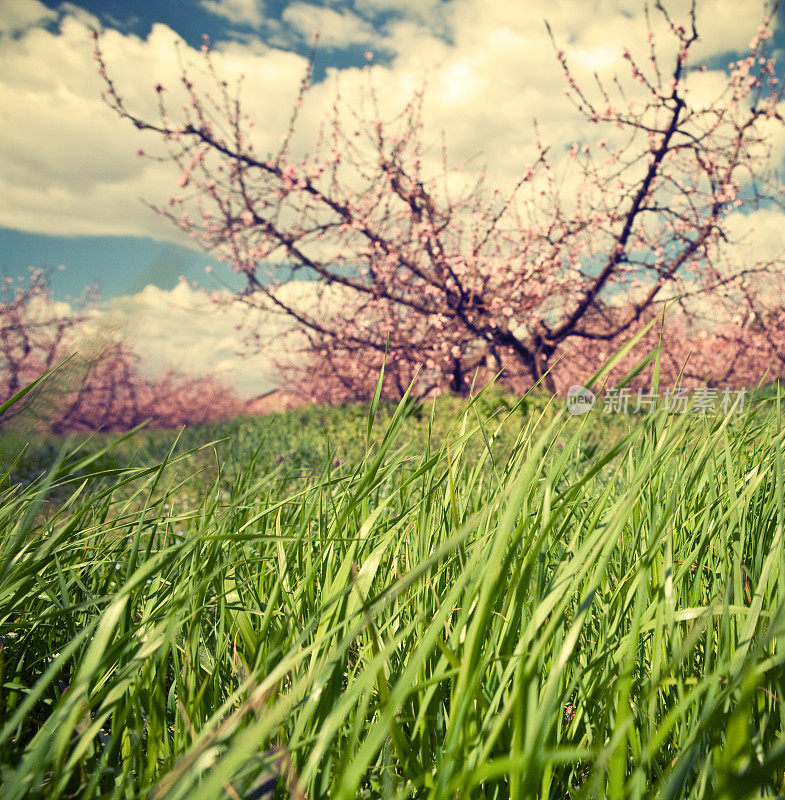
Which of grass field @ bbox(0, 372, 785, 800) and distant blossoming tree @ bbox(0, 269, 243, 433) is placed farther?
distant blossoming tree @ bbox(0, 269, 243, 433)

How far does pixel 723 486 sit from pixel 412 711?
3.24 ft

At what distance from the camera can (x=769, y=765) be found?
413mm

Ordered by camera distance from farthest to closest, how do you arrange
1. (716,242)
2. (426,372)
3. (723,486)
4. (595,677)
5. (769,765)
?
(426,372) → (716,242) → (723,486) → (595,677) → (769,765)

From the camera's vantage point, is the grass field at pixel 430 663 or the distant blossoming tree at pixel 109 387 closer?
the grass field at pixel 430 663

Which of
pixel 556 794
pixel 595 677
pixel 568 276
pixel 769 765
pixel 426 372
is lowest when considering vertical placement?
pixel 556 794

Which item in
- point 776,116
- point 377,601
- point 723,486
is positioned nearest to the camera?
point 377,601

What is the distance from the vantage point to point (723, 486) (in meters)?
1.35

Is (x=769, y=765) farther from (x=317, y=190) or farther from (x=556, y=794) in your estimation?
(x=317, y=190)

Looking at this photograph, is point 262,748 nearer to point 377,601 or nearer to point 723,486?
point 377,601

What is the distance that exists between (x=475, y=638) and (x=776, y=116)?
9.94 m

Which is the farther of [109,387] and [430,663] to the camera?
[109,387]

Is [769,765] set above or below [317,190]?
below

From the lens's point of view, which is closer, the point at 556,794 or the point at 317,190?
the point at 556,794

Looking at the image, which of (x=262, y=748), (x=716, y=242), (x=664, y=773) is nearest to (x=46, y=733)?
(x=262, y=748)
